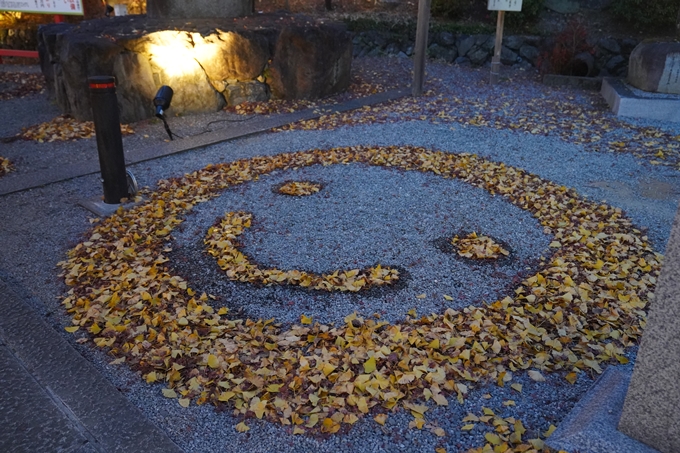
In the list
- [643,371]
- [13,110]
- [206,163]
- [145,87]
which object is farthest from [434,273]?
[13,110]

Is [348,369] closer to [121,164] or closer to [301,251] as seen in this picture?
[301,251]

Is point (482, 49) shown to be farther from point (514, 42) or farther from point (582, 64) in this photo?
point (582, 64)

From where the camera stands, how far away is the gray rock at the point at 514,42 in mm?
13016

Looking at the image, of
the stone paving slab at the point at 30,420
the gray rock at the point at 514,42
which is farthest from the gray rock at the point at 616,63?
the stone paving slab at the point at 30,420

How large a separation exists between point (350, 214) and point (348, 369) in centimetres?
233

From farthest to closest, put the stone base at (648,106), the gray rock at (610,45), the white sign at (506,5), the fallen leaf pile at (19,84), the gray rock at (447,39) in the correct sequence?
the gray rock at (447,39) → the gray rock at (610,45) → the fallen leaf pile at (19,84) → the white sign at (506,5) → the stone base at (648,106)

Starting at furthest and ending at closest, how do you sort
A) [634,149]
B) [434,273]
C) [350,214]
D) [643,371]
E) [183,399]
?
[634,149] → [350,214] → [434,273] → [183,399] → [643,371]

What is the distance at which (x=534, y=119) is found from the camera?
8656 millimetres

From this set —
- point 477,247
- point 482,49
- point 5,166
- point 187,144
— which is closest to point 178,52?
point 187,144

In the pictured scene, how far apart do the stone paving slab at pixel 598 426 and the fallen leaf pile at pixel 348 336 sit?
0.43 meters

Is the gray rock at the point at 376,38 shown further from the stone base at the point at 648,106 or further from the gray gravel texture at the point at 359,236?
the gray gravel texture at the point at 359,236

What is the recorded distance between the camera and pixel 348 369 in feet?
9.63

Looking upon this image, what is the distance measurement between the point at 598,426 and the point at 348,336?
A: 1.47m

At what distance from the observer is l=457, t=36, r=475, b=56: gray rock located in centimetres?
1352
